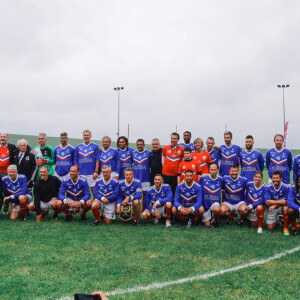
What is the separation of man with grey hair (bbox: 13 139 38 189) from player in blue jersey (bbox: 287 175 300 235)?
530 centimetres

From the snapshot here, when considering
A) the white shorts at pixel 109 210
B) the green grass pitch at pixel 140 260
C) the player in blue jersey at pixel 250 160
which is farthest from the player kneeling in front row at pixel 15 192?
the player in blue jersey at pixel 250 160

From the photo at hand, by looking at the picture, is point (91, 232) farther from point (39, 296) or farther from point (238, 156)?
point (238, 156)

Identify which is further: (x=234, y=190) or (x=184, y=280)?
(x=234, y=190)

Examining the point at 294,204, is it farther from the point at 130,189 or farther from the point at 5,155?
the point at 5,155

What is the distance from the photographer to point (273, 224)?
627 cm

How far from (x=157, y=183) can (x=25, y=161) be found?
120 inches

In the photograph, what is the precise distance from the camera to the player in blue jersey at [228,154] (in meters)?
7.32

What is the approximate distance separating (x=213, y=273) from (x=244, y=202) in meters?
3.14

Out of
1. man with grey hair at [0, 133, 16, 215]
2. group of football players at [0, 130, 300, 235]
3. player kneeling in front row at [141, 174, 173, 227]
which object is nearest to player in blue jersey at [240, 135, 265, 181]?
group of football players at [0, 130, 300, 235]

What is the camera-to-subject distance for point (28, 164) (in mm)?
7422

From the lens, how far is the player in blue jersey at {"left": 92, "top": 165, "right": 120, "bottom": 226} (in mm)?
6663

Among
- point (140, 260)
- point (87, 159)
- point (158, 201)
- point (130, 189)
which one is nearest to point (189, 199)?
point (158, 201)

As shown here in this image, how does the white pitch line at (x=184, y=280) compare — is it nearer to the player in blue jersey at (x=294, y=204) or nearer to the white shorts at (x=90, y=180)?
the player in blue jersey at (x=294, y=204)

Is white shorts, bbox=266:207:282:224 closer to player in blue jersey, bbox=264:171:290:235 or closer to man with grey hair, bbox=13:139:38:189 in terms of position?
player in blue jersey, bbox=264:171:290:235
